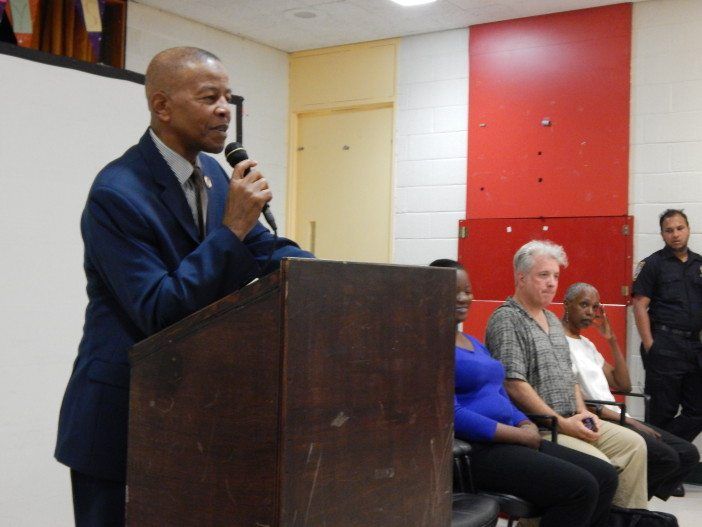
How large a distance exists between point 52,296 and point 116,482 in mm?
1774

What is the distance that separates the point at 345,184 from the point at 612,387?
2.86 m

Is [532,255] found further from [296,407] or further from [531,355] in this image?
[296,407]

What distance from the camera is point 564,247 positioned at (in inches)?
198

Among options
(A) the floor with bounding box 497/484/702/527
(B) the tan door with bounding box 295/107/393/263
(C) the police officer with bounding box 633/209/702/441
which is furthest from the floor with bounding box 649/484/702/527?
(B) the tan door with bounding box 295/107/393/263

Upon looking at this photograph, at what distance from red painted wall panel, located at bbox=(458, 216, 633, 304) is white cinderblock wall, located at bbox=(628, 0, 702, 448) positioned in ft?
0.40

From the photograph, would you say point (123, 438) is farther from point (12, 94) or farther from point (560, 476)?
point (12, 94)

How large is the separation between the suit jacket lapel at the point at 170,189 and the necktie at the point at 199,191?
0.8 inches

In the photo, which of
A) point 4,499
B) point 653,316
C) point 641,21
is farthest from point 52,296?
point 641,21

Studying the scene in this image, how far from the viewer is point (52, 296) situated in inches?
112

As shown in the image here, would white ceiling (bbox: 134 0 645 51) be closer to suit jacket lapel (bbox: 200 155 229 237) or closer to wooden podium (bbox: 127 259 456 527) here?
suit jacket lapel (bbox: 200 155 229 237)

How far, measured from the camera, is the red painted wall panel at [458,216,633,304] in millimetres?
4848

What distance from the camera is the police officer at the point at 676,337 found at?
4.44 m

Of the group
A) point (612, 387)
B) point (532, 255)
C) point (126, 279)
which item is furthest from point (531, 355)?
point (126, 279)

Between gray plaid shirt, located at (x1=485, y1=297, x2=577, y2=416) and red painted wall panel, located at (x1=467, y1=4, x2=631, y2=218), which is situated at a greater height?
red painted wall panel, located at (x1=467, y1=4, x2=631, y2=218)
